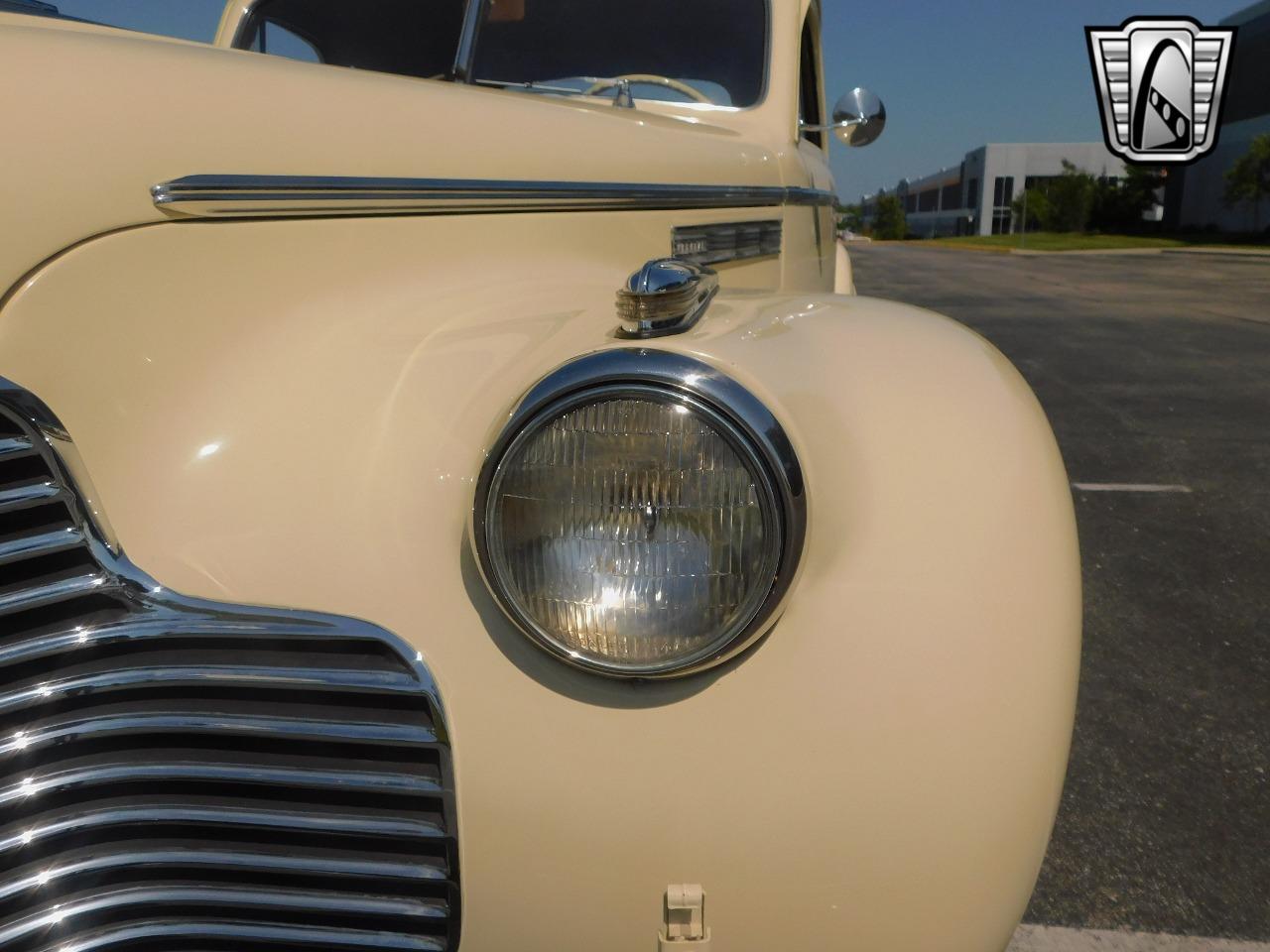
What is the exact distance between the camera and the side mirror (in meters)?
3.33

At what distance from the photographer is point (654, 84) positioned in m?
2.61

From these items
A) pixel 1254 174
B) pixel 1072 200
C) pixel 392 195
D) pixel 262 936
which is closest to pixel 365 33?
pixel 392 195

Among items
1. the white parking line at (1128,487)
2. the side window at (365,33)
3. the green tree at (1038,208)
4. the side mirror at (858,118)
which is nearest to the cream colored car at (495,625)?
the side window at (365,33)

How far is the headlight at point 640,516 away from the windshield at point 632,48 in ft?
5.02

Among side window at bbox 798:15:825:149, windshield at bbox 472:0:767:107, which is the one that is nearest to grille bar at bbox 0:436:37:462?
windshield at bbox 472:0:767:107

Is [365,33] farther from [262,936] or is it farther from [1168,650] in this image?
[1168,650]

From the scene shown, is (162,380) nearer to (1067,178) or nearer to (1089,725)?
(1089,725)

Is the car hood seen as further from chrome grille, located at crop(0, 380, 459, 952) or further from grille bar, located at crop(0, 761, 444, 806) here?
grille bar, located at crop(0, 761, 444, 806)

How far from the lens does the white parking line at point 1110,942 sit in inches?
68.2

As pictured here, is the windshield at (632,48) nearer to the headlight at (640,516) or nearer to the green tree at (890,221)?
the headlight at (640,516)

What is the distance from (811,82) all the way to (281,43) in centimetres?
183

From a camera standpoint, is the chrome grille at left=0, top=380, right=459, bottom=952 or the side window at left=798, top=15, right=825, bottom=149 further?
the side window at left=798, top=15, right=825, bottom=149

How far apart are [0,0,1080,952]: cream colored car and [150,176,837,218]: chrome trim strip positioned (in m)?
0.06

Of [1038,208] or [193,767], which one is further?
[1038,208]
